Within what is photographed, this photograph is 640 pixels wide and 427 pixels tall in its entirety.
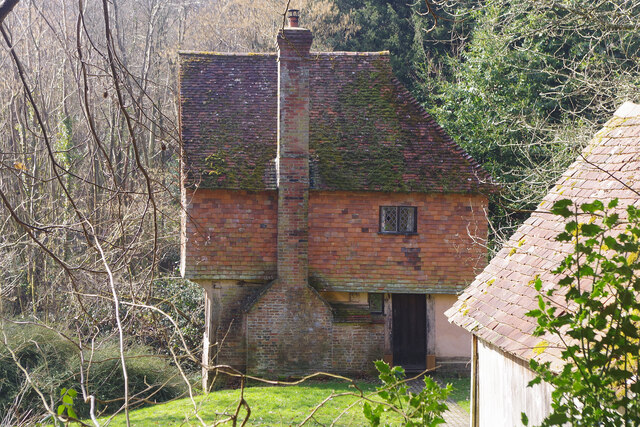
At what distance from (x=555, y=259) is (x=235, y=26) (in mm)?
23128

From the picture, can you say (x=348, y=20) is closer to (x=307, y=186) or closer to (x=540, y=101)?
(x=540, y=101)

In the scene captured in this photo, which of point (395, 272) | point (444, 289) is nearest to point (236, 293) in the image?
point (395, 272)

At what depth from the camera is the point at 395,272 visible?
17.5 metres

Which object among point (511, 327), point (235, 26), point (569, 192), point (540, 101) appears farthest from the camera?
point (235, 26)

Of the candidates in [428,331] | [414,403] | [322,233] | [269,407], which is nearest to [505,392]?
[414,403]

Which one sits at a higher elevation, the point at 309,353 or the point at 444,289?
the point at 444,289

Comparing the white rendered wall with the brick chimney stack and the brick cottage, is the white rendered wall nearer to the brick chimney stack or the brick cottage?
the brick cottage

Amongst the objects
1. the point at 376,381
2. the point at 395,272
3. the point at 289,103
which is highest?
the point at 289,103

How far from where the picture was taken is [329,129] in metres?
18.4

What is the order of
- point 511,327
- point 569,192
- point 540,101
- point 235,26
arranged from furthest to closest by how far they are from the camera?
point 235,26, point 540,101, point 569,192, point 511,327

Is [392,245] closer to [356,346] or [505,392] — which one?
[356,346]

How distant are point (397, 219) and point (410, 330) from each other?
3.09m

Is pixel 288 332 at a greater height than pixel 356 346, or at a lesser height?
greater

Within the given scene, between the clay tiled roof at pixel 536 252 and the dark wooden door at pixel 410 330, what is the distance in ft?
29.5
